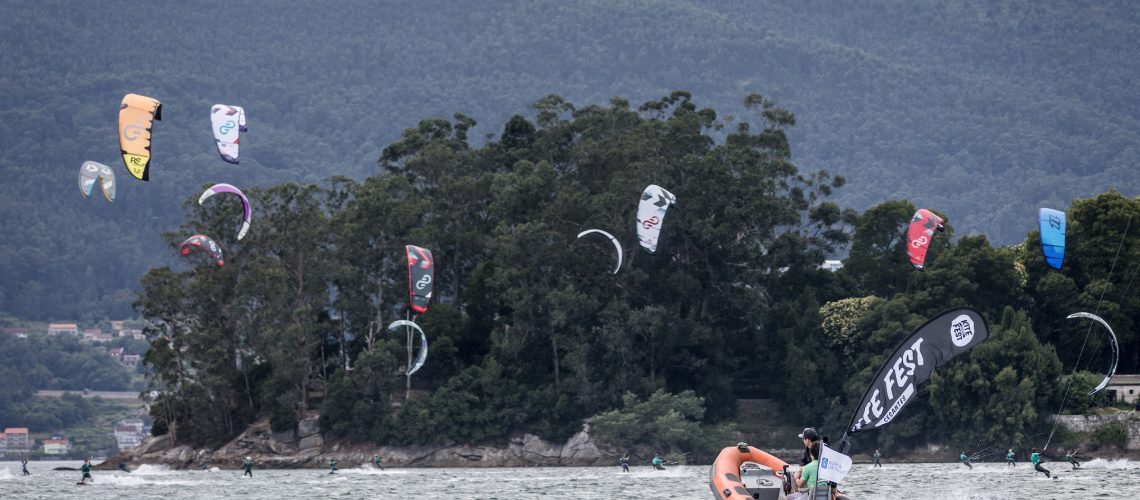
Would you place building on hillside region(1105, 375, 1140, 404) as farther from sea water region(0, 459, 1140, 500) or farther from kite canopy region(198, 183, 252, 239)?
kite canopy region(198, 183, 252, 239)

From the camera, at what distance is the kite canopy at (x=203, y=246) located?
79.4 meters

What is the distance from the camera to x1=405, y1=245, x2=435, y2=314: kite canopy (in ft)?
253

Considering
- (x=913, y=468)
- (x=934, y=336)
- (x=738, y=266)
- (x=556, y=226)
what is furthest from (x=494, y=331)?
(x=934, y=336)

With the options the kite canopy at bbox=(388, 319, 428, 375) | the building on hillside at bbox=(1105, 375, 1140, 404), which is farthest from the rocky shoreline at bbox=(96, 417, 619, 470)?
the building on hillside at bbox=(1105, 375, 1140, 404)

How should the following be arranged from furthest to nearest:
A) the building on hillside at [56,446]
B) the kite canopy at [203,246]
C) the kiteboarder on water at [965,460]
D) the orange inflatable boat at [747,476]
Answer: the building on hillside at [56,446]
the kite canopy at [203,246]
the kiteboarder on water at [965,460]
the orange inflatable boat at [747,476]

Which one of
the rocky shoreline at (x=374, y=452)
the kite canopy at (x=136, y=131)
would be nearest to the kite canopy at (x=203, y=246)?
the rocky shoreline at (x=374, y=452)

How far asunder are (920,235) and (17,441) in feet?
358

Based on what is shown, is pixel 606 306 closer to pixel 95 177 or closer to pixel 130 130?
pixel 95 177

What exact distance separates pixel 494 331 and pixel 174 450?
51.8 ft

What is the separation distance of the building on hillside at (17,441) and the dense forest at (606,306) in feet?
276

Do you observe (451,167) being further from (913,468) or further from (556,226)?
(913,468)

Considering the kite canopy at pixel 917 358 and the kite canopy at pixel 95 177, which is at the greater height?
the kite canopy at pixel 95 177

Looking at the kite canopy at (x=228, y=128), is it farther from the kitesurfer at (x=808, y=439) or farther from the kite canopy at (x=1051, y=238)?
the kitesurfer at (x=808, y=439)

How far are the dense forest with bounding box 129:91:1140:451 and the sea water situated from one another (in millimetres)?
3844
